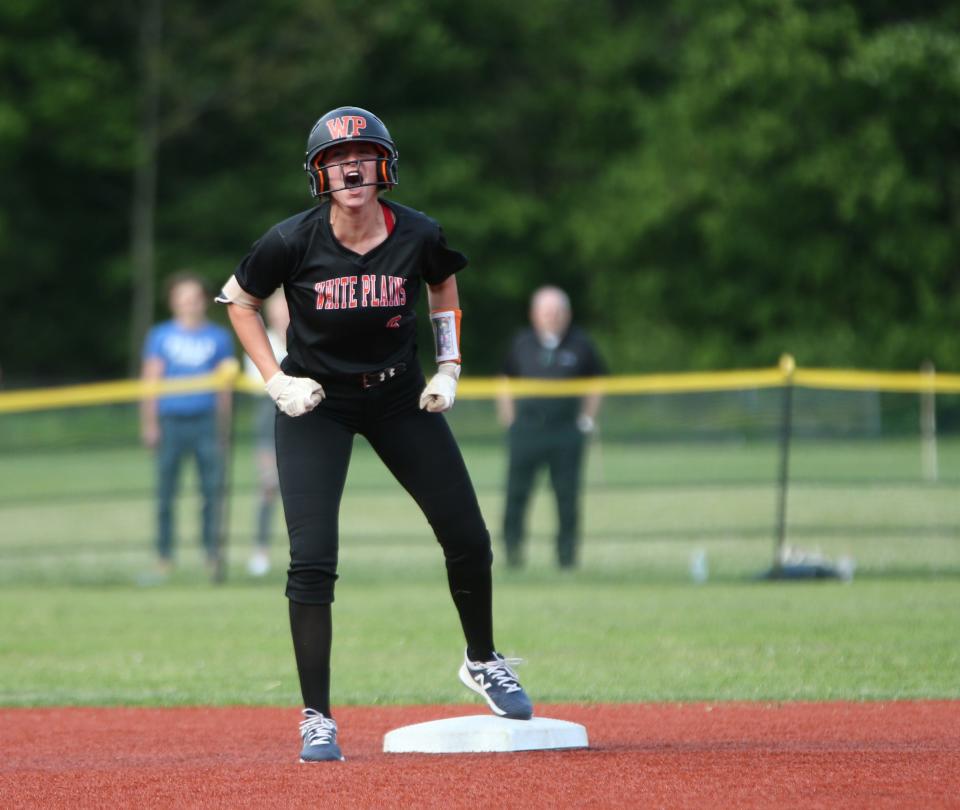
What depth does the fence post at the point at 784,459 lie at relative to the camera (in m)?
12.7

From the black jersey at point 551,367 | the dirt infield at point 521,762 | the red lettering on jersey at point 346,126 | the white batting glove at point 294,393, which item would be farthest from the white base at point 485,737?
the black jersey at point 551,367

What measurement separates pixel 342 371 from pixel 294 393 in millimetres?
241

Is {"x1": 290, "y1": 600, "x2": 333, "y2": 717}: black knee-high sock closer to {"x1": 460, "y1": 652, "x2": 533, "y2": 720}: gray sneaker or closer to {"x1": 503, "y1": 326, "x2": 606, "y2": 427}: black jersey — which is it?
{"x1": 460, "y1": 652, "x2": 533, "y2": 720}: gray sneaker

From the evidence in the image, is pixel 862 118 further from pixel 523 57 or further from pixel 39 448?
pixel 39 448

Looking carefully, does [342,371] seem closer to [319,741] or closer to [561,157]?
[319,741]

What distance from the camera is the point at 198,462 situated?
42.3ft

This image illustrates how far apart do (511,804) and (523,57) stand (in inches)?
1706

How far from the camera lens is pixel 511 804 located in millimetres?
4848

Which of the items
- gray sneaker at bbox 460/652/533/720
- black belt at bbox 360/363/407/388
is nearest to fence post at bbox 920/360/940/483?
gray sneaker at bbox 460/652/533/720

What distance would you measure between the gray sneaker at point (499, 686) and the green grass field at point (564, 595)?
1289mm

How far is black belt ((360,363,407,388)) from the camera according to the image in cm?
593

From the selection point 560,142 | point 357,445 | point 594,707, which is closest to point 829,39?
point 560,142

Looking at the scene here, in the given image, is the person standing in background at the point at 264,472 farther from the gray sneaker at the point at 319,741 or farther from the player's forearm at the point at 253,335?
the gray sneaker at the point at 319,741

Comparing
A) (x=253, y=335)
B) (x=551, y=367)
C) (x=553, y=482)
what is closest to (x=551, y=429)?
(x=553, y=482)
